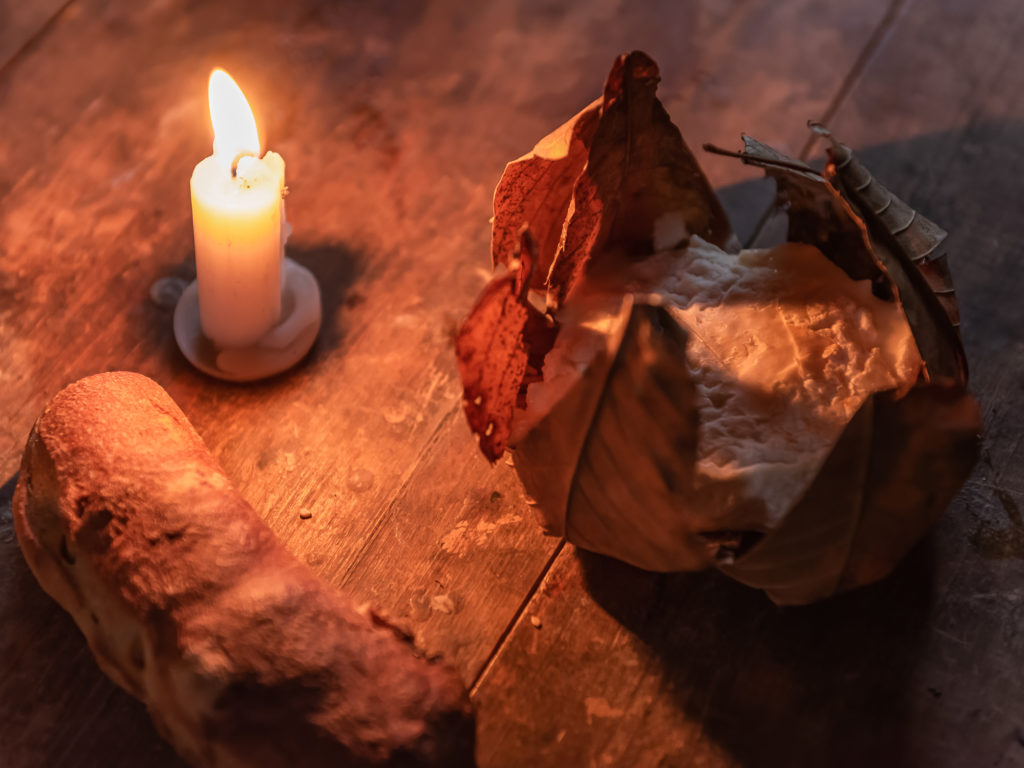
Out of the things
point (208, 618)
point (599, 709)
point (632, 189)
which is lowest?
point (599, 709)

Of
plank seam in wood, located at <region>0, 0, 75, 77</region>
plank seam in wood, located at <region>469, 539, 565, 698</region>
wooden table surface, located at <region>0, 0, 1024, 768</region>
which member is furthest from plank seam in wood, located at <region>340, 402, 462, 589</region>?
plank seam in wood, located at <region>0, 0, 75, 77</region>

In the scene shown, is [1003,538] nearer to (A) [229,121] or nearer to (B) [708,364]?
(B) [708,364]

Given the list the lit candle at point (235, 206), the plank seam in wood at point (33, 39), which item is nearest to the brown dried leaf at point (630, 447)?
the lit candle at point (235, 206)

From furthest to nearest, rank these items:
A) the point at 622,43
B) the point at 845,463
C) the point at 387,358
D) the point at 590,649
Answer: the point at 622,43
the point at 387,358
the point at 590,649
the point at 845,463

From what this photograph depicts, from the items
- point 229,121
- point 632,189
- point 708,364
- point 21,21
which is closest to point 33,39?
point 21,21

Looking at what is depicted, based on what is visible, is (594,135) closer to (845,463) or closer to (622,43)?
(845,463)

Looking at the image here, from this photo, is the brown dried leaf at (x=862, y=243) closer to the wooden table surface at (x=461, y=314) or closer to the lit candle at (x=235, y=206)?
the wooden table surface at (x=461, y=314)

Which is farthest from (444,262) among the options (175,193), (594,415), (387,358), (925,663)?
(925,663)
